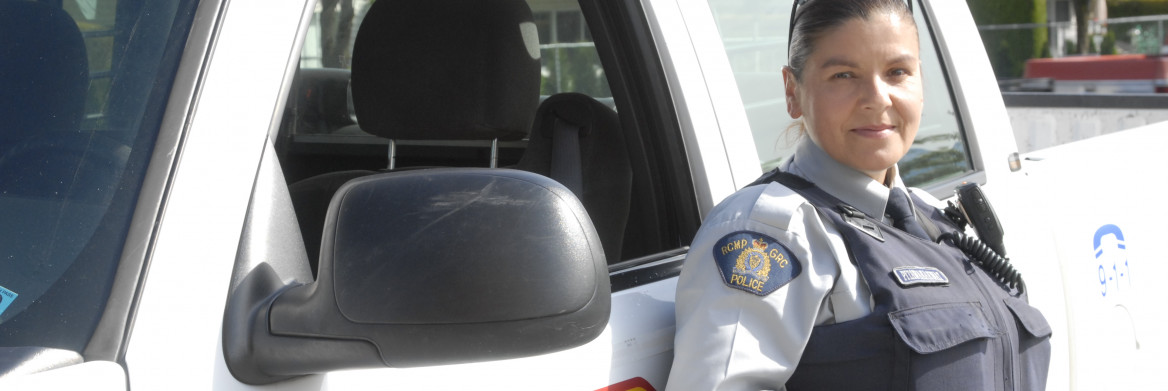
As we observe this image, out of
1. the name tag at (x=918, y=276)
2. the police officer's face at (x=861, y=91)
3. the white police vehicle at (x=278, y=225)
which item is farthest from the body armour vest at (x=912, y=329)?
the white police vehicle at (x=278, y=225)

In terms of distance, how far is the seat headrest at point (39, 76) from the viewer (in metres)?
1.31

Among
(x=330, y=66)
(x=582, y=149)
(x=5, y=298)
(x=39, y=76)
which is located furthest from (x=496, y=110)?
(x=330, y=66)

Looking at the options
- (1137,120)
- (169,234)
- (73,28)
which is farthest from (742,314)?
(1137,120)

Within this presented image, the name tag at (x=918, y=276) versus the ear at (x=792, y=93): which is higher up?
the ear at (x=792, y=93)

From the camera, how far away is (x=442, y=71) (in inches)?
88.4

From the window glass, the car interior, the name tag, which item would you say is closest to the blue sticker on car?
the car interior

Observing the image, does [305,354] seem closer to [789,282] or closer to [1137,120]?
[789,282]

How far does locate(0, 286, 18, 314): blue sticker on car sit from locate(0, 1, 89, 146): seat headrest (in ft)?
0.64

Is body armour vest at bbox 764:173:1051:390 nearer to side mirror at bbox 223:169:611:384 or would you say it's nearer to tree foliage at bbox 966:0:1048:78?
side mirror at bbox 223:169:611:384

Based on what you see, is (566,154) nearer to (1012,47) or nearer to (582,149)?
(582,149)

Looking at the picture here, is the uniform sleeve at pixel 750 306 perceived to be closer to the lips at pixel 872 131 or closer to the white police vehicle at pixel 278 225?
the white police vehicle at pixel 278 225

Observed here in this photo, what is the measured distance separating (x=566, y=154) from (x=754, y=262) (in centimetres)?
86

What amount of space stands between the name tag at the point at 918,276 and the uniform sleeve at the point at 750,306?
88mm

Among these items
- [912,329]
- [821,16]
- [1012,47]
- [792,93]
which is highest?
[821,16]
